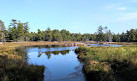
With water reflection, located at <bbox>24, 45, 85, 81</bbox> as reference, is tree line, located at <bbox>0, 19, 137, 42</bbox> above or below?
above

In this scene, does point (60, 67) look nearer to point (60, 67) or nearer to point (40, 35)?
point (60, 67)

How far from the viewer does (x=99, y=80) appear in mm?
9656

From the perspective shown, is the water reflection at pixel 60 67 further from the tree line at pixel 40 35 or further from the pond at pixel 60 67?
the tree line at pixel 40 35

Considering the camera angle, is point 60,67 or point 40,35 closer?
point 60,67

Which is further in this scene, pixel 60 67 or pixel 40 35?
pixel 40 35

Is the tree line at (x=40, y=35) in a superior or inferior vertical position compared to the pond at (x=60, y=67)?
superior

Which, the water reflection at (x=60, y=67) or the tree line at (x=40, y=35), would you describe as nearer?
→ the water reflection at (x=60, y=67)

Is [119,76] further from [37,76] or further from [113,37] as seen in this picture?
[113,37]

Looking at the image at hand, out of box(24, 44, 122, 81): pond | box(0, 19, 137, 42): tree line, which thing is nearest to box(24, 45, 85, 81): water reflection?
box(24, 44, 122, 81): pond

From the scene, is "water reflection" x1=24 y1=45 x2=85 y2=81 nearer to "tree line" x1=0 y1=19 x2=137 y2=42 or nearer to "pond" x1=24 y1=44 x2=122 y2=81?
"pond" x1=24 y1=44 x2=122 y2=81

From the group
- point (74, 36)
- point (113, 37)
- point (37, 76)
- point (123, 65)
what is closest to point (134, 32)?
point (113, 37)

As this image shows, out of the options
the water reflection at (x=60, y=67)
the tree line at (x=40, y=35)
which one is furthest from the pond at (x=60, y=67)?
the tree line at (x=40, y=35)

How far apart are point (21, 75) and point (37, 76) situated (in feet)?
5.13

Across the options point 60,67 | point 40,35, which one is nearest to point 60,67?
point 60,67
